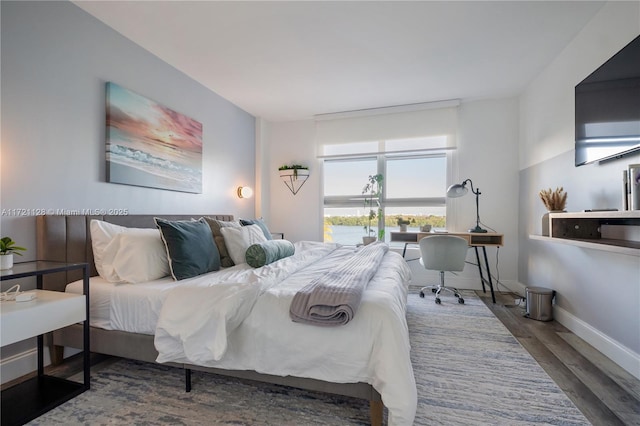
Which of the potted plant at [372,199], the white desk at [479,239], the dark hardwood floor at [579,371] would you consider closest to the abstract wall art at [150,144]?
the dark hardwood floor at [579,371]

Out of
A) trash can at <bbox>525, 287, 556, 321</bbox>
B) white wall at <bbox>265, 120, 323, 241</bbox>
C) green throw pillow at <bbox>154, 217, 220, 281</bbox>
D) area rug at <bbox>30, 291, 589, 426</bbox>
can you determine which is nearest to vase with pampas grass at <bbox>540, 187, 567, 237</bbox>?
trash can at <bbox>525, 287, 556, 321</bbox>

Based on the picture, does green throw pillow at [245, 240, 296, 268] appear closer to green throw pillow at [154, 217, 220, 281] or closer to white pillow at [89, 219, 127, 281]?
green throw pillow at [154, 217, 220, 281]

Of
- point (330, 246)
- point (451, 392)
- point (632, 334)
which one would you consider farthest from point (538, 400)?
point (330, 246)

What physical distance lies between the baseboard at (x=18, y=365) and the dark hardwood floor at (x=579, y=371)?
0.04 metres

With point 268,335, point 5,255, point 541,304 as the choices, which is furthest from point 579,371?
point 5,255

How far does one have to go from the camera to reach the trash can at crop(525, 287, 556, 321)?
2.80m

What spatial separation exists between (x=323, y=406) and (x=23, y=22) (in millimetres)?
2922

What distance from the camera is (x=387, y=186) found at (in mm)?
4488

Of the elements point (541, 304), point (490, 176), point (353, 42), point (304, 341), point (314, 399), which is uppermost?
point (353, 42)

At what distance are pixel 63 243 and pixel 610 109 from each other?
3777mm

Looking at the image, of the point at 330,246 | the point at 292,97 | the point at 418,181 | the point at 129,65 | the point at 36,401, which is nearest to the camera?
the point at 36,401

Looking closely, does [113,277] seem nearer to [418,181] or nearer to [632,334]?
[632,334]

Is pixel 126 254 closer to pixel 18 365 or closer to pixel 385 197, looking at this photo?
pixel 18 365

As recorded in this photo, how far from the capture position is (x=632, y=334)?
1877 millimetres
